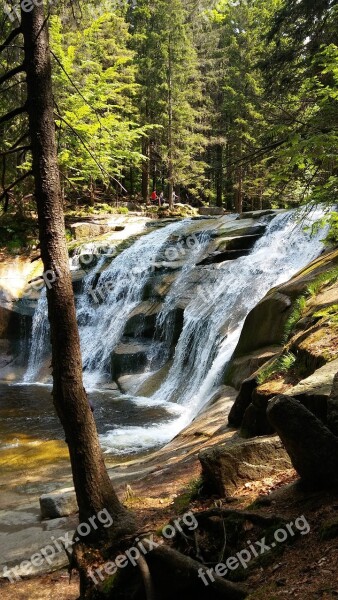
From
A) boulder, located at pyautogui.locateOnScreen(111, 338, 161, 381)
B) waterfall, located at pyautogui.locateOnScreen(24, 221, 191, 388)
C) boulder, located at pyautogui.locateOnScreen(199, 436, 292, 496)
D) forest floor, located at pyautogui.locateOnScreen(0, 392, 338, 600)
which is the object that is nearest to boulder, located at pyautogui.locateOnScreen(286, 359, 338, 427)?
forest floor, located at pyautogui.locateOnScreen(0, 392, 338, 600)

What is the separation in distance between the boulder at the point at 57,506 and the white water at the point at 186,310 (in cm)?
327

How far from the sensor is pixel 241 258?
1662cm

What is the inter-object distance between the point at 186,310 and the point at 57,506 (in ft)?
30.6

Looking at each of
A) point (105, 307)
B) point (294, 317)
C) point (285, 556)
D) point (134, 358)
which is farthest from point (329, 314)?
point (105, 307)

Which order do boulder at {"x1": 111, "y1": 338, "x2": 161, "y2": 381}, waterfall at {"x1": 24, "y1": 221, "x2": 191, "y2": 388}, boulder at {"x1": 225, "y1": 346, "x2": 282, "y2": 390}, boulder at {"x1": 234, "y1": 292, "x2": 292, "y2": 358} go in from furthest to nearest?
waterfall at {"x1": 24, "y1": 221, "x2": 191, "y2": 388} → boulder at {"x1": 111, "y1": 338, "x2": 161, "y2": 381} → boulder at {"x1": 234, "y1": 292, "x2": 292, "y2": 358} → boulder at {"x1": 225, "y1": 346, "x2": 282, "y2": 390}

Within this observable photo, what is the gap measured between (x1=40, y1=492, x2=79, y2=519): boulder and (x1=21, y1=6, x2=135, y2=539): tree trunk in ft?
7.02

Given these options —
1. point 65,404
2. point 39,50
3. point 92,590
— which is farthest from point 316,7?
point 92,590

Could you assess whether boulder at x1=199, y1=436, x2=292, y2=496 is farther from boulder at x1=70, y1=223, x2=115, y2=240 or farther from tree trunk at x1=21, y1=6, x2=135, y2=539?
boulder at x1=70, y1=223, x2=115, y2=240

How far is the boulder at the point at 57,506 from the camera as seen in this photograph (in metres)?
6.49

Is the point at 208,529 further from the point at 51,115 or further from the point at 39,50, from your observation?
the point at 39,50

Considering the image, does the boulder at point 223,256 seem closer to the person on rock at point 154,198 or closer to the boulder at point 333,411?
the boulder at point 333,411

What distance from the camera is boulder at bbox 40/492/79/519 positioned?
6.49 metres

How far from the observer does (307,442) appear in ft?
11.9

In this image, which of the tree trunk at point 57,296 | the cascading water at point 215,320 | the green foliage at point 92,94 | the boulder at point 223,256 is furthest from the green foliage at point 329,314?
the boulder at point 223,256
